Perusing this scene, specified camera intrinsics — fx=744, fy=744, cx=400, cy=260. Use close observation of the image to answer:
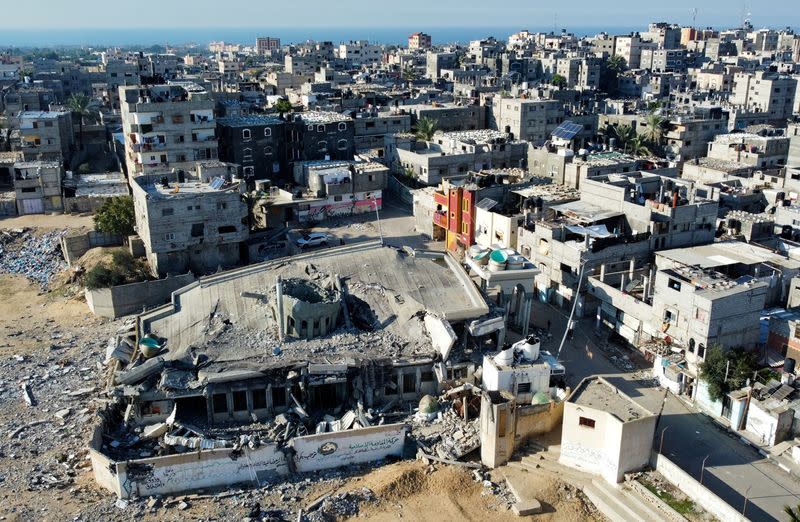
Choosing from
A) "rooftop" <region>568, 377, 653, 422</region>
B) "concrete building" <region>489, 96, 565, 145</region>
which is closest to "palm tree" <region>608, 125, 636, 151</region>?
"concrete building" <region>489, 96, 565, 145</region>

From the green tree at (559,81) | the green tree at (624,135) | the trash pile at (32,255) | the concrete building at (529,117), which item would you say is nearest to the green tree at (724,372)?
the trash pile at (32,255)

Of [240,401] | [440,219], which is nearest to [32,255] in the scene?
[440,219]

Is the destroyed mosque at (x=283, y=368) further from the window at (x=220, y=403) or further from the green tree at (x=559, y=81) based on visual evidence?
the green tree at (x=559, y=81)

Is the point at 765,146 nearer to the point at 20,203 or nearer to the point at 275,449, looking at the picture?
the point at 275,449

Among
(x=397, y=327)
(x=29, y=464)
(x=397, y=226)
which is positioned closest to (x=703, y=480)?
(x=397, y=327)

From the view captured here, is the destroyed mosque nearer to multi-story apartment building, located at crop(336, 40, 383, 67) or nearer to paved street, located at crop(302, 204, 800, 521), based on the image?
paved street, located at crop(302, 204, 800, 521)
